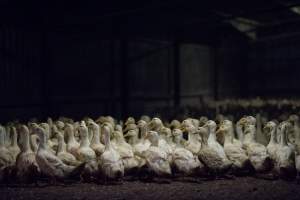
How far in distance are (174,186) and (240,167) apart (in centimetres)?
117

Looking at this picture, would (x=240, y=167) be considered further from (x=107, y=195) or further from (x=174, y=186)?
(x=107, y=195)

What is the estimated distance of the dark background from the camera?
12.8 m

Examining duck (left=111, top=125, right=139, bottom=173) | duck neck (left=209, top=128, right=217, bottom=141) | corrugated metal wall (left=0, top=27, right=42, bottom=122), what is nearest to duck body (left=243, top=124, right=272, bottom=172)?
duck neck (left=209, top=128, right=217, bottom=141)

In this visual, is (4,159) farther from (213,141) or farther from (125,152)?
(213,141)

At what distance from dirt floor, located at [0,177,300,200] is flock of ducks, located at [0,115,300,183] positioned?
19 cm

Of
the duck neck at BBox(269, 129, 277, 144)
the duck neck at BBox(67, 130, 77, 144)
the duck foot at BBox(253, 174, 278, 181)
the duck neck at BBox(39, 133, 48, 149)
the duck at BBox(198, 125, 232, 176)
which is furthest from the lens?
the duck neck at BBox(67, 130, 77, 144)

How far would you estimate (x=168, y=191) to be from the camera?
656 cm

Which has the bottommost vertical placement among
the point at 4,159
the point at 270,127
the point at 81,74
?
the point at 4,159

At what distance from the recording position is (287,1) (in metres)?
14.3

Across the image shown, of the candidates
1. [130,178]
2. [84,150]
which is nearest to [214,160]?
[130,178]

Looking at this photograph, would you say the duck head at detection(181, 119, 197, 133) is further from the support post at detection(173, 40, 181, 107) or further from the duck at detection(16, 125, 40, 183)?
the support post at detection(173, 40, 181, 107)

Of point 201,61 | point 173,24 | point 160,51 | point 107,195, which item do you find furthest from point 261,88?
point 107,195

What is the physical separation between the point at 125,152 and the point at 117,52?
9.28 meters

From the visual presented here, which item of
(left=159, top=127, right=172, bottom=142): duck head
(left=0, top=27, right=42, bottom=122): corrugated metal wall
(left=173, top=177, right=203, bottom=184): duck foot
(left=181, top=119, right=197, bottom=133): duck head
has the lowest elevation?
(left=173, top=177, right=203, bottom=184): duck foot
